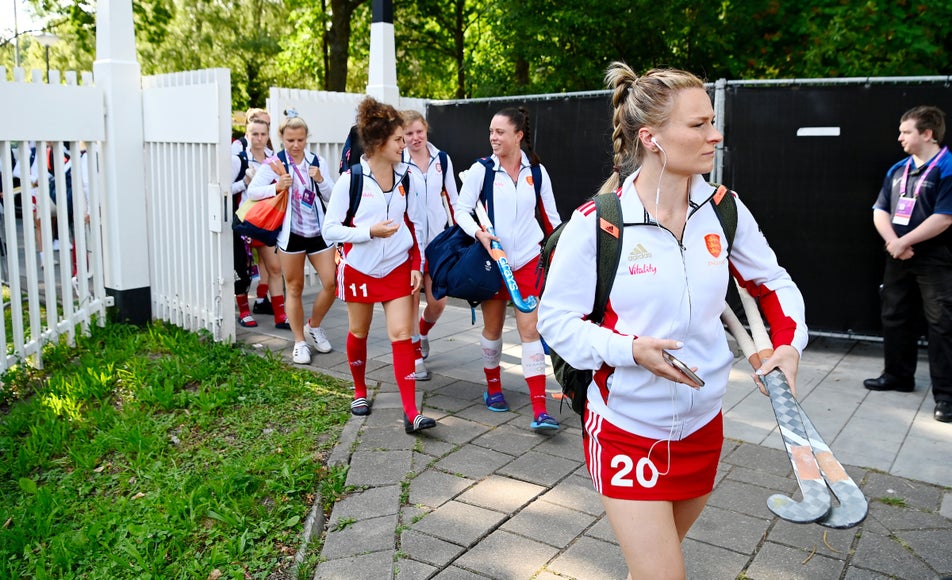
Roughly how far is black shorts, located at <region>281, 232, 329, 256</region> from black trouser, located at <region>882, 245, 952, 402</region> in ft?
14.8

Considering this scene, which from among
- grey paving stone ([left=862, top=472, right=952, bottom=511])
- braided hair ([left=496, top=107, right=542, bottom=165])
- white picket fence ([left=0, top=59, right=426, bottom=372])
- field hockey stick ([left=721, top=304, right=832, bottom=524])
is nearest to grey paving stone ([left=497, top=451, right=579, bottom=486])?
grey paving stone ([left=862, top=472, right=952, bottom=511])

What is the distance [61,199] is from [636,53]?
12.0 metres

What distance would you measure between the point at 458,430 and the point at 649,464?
3071 millimetres

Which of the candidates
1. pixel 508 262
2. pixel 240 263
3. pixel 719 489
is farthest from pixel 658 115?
pixel 240 263

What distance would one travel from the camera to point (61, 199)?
7.08 meters

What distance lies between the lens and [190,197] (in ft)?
25.0

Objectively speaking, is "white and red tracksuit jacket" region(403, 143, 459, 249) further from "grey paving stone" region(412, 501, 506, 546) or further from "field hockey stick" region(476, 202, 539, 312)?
"grey paving stone" region(412, 501, 506, 546)

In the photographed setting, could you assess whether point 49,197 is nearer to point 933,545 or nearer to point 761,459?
point 761,459

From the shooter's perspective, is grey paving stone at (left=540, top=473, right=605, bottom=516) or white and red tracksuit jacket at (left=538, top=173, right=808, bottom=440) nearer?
white and red tracksuit jacket at (left=538, top=173, right=808, bottom=440)

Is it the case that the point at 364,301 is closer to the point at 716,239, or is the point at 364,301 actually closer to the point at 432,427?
the point at 432,427

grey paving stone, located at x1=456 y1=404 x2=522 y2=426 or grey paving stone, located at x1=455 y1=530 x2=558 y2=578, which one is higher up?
grey paving stone, located at x1=456 y1=404 x2=522 y2=426

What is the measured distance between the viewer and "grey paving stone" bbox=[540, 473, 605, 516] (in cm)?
437

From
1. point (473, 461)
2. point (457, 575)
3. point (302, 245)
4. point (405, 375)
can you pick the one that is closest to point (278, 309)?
point (302, 245)

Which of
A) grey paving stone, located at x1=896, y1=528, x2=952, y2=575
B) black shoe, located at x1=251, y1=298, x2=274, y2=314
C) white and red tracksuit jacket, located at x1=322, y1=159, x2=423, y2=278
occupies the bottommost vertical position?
grey paving stone, located at x1=896, y1=528, x2=952, y2=575
